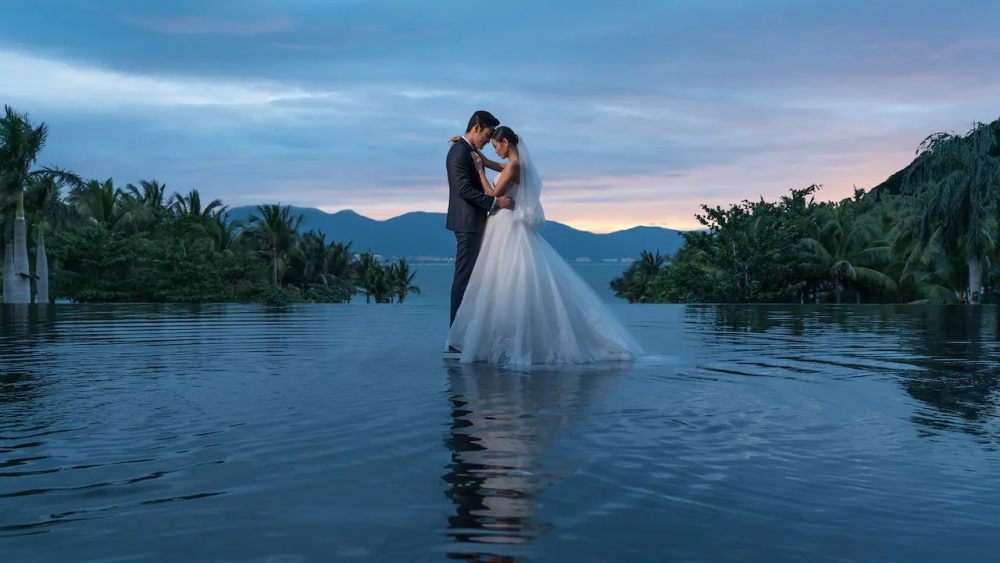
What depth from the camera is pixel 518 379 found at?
251 inches

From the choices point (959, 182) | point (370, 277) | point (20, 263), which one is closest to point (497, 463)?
point (959, 182)

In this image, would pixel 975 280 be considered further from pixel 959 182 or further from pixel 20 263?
pixel 20 263

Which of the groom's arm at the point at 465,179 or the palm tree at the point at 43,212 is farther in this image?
the palm tree at the point at 43,212

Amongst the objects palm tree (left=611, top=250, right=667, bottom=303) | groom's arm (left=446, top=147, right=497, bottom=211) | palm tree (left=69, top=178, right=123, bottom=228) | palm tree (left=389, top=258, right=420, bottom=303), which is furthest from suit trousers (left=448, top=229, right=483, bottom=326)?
palm tree (left=389, top=258, right=420, bottom=303)

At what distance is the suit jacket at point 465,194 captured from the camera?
8.02 meters

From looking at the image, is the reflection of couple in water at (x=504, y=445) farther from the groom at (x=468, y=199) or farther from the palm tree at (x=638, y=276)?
the palm tree at (x=638, y=276)

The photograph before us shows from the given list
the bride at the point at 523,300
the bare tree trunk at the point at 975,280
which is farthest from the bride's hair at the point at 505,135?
the bare tree trunk at the point at 975,280

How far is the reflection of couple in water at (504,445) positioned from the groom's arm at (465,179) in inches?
71.5

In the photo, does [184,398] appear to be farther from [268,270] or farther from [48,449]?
[268,270]

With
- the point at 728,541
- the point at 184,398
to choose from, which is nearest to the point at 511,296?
the point at 184,398

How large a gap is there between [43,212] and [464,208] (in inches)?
1314

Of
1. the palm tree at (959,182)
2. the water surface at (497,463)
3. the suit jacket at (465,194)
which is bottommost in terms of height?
the water surface at (497,463)

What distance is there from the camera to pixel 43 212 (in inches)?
1416

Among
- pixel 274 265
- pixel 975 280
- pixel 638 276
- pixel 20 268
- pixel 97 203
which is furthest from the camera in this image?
pixel 638 276
